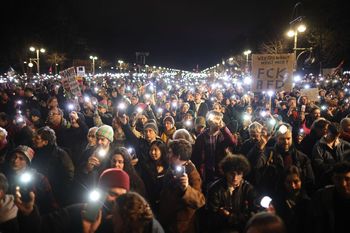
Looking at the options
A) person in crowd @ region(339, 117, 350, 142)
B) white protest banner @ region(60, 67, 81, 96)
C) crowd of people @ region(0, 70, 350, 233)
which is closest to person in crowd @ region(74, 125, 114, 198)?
crowd of people @ region(0, 70, 350, 233)

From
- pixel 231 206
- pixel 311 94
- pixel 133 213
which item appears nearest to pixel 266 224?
pixel 133 213

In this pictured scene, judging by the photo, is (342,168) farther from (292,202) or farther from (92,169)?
(92,169)

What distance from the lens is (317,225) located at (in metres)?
3.72

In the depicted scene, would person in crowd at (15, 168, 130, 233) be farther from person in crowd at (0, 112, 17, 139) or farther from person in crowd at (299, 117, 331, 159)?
person in crowd at (0, 112, 17, 139)

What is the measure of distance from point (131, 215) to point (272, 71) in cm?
689

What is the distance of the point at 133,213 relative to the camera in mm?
3055

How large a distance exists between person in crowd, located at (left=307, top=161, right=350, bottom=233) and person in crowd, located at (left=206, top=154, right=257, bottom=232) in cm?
61

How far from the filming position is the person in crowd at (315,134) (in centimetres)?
643

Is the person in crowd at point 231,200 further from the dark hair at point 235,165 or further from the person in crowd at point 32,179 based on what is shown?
the person in crowd at point 32,179

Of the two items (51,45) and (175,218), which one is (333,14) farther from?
(175,218)

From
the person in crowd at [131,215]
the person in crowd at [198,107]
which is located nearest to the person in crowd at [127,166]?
the person in crowd at [131,215]

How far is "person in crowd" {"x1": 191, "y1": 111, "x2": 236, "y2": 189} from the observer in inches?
252

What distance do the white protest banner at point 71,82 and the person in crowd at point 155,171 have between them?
294 inches

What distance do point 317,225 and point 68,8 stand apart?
78.0m
